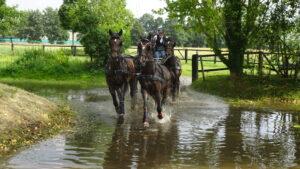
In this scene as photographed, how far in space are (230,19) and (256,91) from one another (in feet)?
14.8

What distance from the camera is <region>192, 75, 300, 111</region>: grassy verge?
70.5 feet

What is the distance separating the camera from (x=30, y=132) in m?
12.4

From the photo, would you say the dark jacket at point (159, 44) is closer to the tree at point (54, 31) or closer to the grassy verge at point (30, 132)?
the grassy verge at point (30, 132)

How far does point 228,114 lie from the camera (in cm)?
1820

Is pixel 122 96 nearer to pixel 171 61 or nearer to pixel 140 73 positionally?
pixel 140 73

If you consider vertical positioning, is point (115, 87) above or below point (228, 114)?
above

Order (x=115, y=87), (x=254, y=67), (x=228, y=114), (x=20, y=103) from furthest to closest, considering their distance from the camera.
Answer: (x=254, y=67) < (x=228, y=114) < (x=115, y=87) < (x=20, y=103)

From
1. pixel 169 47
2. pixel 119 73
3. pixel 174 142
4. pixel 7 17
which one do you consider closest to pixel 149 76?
pixel 119 73

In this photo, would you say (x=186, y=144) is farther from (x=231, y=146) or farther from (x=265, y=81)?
(x=265, y=81)

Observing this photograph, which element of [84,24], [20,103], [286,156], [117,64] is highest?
→ [84,24]

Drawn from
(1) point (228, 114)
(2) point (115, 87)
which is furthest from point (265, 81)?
(2) point (115, 87)

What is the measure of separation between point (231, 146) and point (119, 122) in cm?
420

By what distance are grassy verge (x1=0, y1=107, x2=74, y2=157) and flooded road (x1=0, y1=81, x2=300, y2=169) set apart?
0.30m

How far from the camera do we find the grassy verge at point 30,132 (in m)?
11.0
